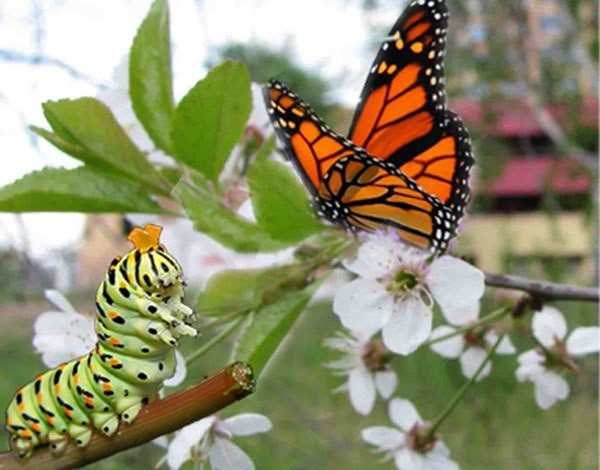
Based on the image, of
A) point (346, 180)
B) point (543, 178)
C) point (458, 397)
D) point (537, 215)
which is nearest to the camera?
point (346, 180)

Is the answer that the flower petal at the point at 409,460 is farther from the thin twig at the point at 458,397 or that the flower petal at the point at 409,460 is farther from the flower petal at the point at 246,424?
the flower petal at the point at 246,424

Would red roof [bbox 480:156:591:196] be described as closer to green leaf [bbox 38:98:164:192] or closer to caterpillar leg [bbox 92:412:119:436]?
green leaf [bbox 38:98:164:192]

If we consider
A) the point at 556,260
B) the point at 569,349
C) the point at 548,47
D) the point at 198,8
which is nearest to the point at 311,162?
the point at 569,349

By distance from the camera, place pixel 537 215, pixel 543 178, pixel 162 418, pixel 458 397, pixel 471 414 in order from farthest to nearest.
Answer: pixel 537 215 < pixel 543 178 < pixel 471 414 < pixel 458 397 < pixel 162 418

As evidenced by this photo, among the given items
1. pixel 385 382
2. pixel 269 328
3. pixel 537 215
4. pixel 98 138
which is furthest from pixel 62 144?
pixel 537 215

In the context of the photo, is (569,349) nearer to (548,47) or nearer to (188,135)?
(188,135)

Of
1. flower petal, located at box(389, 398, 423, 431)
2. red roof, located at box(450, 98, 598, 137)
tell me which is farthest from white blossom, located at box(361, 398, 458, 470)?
red roof, located at box(450, 98, 598, 137)

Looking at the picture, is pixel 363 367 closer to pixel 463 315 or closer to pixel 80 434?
pixel 463 315
